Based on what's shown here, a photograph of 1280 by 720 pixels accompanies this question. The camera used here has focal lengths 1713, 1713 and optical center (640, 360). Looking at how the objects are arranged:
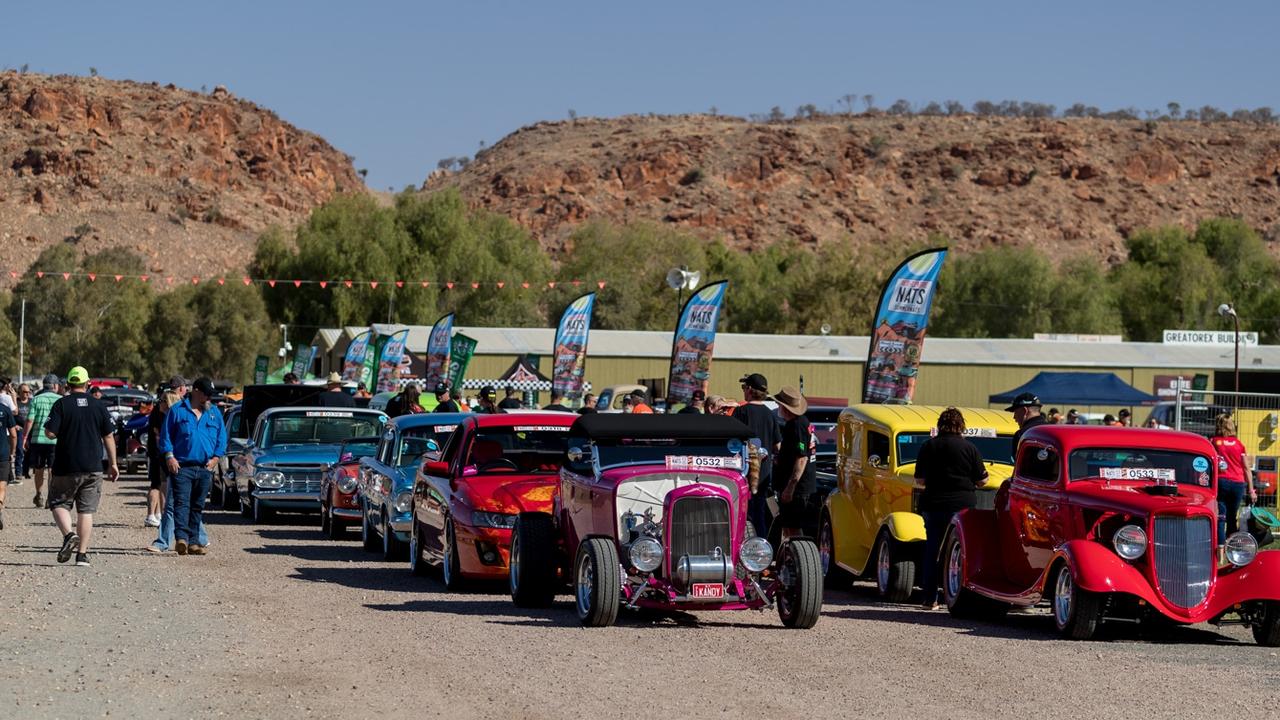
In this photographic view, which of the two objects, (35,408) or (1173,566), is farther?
(35,408)

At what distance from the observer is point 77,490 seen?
1631 cm

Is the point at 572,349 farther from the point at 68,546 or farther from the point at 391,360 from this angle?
the point at 68,546

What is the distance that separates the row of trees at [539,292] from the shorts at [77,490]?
6204 centimetres

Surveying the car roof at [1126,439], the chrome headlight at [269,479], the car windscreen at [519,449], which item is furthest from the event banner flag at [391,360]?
the car roof at [1126,439]

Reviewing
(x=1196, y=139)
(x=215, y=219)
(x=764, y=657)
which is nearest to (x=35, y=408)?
(x=764, y=657)

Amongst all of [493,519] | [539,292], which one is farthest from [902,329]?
[539,292]

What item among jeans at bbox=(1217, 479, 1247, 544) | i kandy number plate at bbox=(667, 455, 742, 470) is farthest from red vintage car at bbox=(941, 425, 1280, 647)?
jeans at bbox=(1217, 479, 1247, 544)

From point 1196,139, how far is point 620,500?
519ft

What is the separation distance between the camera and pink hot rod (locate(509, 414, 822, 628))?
12305 mm

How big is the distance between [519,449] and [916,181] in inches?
5614

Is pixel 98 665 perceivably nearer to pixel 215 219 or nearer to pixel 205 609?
pixel 205 609

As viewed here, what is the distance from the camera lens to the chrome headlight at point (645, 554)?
40.1 feet

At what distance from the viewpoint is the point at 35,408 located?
2544 cm

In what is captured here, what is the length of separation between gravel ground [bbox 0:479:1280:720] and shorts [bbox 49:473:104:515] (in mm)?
785
